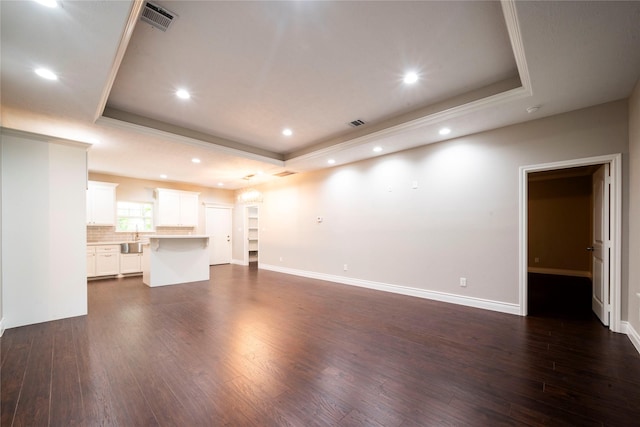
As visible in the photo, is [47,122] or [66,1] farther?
[47,122]

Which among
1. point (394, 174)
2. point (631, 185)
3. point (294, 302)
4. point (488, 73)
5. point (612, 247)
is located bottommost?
point (294, 302)

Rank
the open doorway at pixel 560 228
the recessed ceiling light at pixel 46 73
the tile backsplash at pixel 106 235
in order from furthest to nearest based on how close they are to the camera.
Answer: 1. the tile backsplash at pixel 106 235
2. the open doorway at pixel 560 228
3. the recessed ceiling light at pixel 46 73

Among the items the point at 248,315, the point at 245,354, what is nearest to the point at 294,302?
the point at 248,315

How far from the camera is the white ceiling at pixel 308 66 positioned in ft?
6.46

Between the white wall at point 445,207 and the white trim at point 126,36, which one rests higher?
the white trim at point 126,36

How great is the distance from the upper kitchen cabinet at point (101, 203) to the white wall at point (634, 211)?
1004cm

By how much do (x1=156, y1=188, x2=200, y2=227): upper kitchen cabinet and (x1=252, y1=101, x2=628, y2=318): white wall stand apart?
14.4 feet

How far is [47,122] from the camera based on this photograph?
3516 mm

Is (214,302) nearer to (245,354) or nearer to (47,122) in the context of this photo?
(245,354)

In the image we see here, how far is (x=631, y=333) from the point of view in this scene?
2857mm

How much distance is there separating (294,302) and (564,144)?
15.0 ft

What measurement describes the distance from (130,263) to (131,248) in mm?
411

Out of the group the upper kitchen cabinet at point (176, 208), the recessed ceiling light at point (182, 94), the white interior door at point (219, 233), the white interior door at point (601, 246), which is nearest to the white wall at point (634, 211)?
the white interior door at point (601, 246)

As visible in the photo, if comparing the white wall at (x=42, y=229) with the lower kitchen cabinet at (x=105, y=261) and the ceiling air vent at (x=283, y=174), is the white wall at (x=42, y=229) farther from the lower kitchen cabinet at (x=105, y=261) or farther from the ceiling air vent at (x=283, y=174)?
the ceiling air vent at (x=283, y=174)
